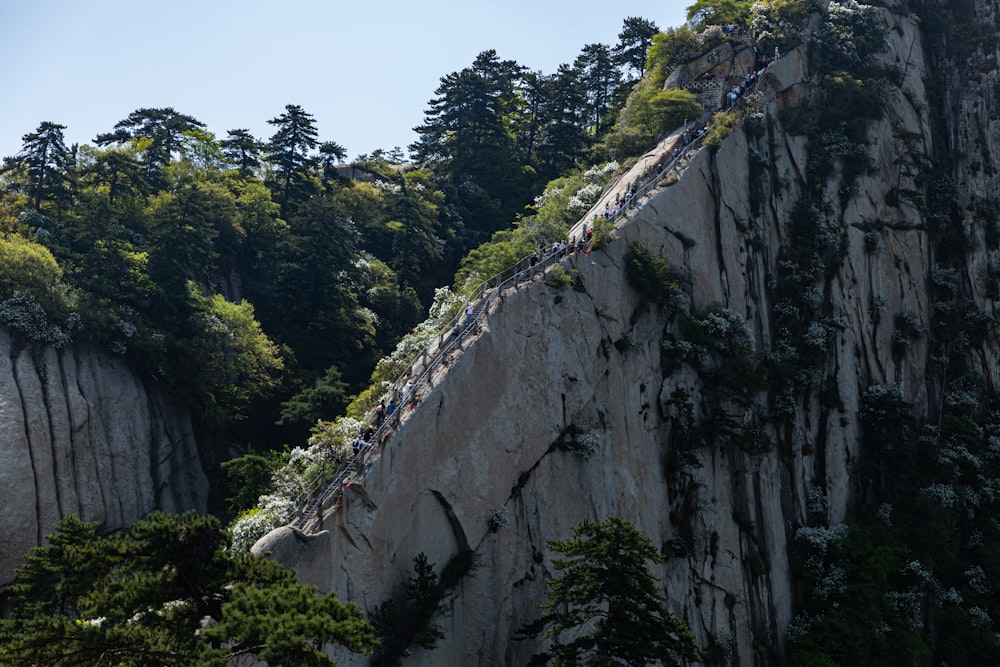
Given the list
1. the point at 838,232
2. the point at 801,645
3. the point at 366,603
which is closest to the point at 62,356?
the point at 366,603

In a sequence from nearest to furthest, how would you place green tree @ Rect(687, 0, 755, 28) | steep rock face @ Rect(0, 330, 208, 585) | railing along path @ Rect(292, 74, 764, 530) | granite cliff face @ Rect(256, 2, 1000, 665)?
1. railing along path @ Rect(292, 74, 764, 530)
2. granite cliff face @ Rect(256, 2, 1000, 665)
3. steep rock face @ Rect(0, 330, 208, 585)
4. green tree @ Rect(687, 0, 755, 28)

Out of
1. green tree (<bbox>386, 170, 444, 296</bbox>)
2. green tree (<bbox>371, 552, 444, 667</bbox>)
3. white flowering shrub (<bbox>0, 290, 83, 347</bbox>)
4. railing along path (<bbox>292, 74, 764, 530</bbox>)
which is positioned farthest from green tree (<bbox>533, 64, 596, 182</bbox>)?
green tree (<bbox>371, 552, 444, 667</bbox>)

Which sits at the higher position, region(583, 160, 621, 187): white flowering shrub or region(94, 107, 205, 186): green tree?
region(94, 107, 205, 186): green tree

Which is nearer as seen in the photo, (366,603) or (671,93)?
(366,603)

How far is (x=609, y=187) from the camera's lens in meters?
42.1

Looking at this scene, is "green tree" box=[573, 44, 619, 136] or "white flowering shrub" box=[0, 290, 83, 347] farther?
"green tree" box=[573, 44, 619, 136]

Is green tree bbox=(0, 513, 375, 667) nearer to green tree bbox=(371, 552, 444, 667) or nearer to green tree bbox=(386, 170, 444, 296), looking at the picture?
green tree bbox=(371, 552, 444, 667)

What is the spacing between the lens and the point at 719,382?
35219mm

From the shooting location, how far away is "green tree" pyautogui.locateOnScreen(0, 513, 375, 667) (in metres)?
15.3

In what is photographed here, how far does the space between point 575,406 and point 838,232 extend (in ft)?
73.1

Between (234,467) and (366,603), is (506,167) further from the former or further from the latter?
(366,603)

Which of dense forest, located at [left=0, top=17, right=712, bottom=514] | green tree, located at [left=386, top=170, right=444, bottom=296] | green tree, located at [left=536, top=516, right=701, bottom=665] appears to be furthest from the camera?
green tree, located at [left=386, top=170, right=444, bottom=296]

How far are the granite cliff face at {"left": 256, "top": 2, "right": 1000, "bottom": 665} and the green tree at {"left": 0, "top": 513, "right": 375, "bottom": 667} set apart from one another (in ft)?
14.5

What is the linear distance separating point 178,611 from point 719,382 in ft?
83.0
